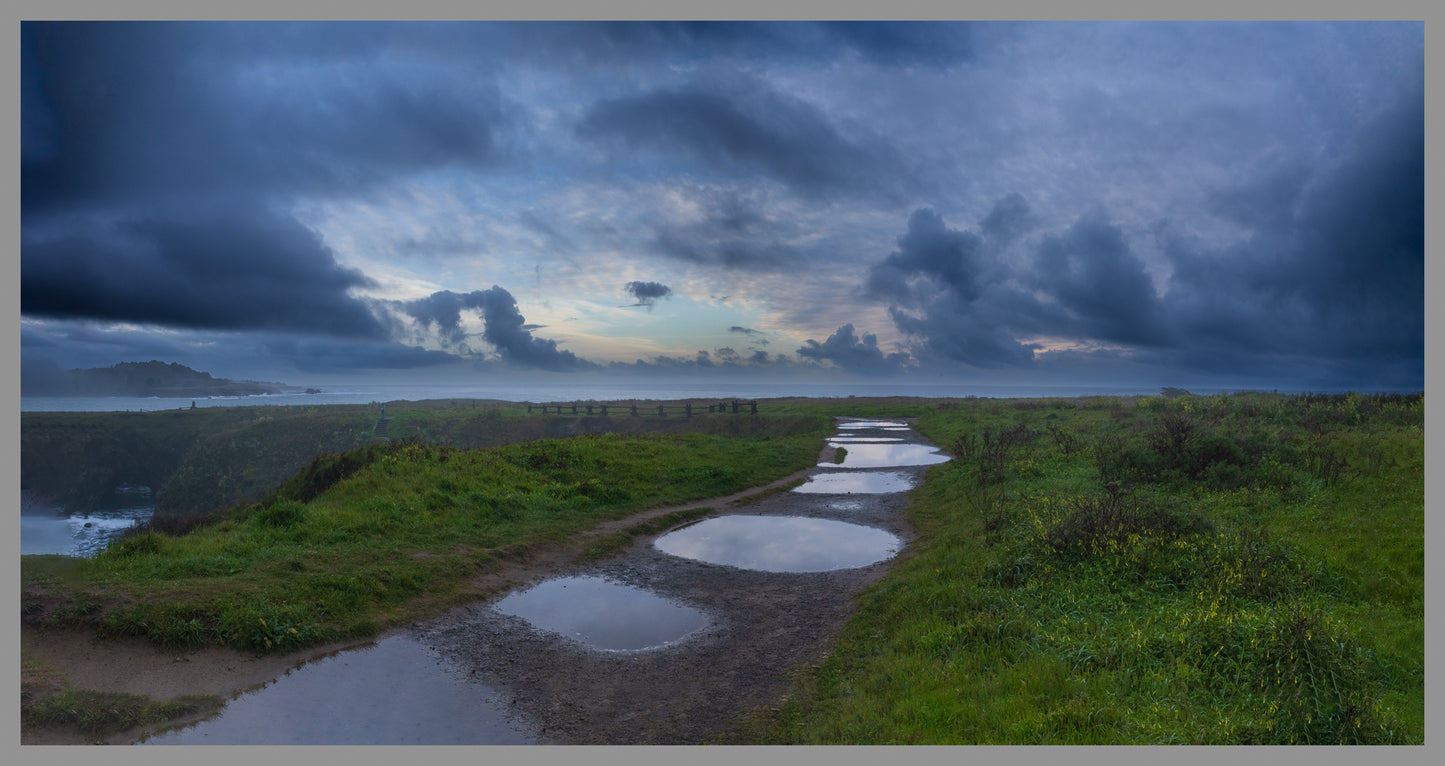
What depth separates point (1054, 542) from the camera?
11.8m

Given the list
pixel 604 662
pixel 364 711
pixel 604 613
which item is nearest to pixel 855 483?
pixel 604 613

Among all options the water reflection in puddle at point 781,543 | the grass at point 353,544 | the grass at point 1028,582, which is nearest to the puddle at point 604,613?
the grass at point 353,544

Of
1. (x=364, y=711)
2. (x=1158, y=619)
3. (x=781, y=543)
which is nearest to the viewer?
(x=364, y=711)

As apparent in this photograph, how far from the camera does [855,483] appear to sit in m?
26.0

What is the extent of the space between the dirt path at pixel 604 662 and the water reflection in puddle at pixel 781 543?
1113 millimetres

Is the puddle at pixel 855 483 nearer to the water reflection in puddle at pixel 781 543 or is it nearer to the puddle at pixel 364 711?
Result: the water reflection in puddle at pixel 781 543

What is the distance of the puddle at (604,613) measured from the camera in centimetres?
1070

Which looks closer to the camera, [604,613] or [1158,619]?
[1158,619]

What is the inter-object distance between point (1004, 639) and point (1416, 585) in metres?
6.56

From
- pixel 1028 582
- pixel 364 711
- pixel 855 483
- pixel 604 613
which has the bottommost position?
pixel 604 613

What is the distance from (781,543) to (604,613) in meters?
6.36

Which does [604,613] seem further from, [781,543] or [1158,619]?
[1158,619]

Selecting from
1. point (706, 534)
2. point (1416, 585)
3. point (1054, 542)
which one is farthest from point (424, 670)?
point (1416, 585)

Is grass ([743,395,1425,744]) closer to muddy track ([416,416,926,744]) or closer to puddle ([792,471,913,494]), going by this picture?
muddy track ([416,416,926,744])
